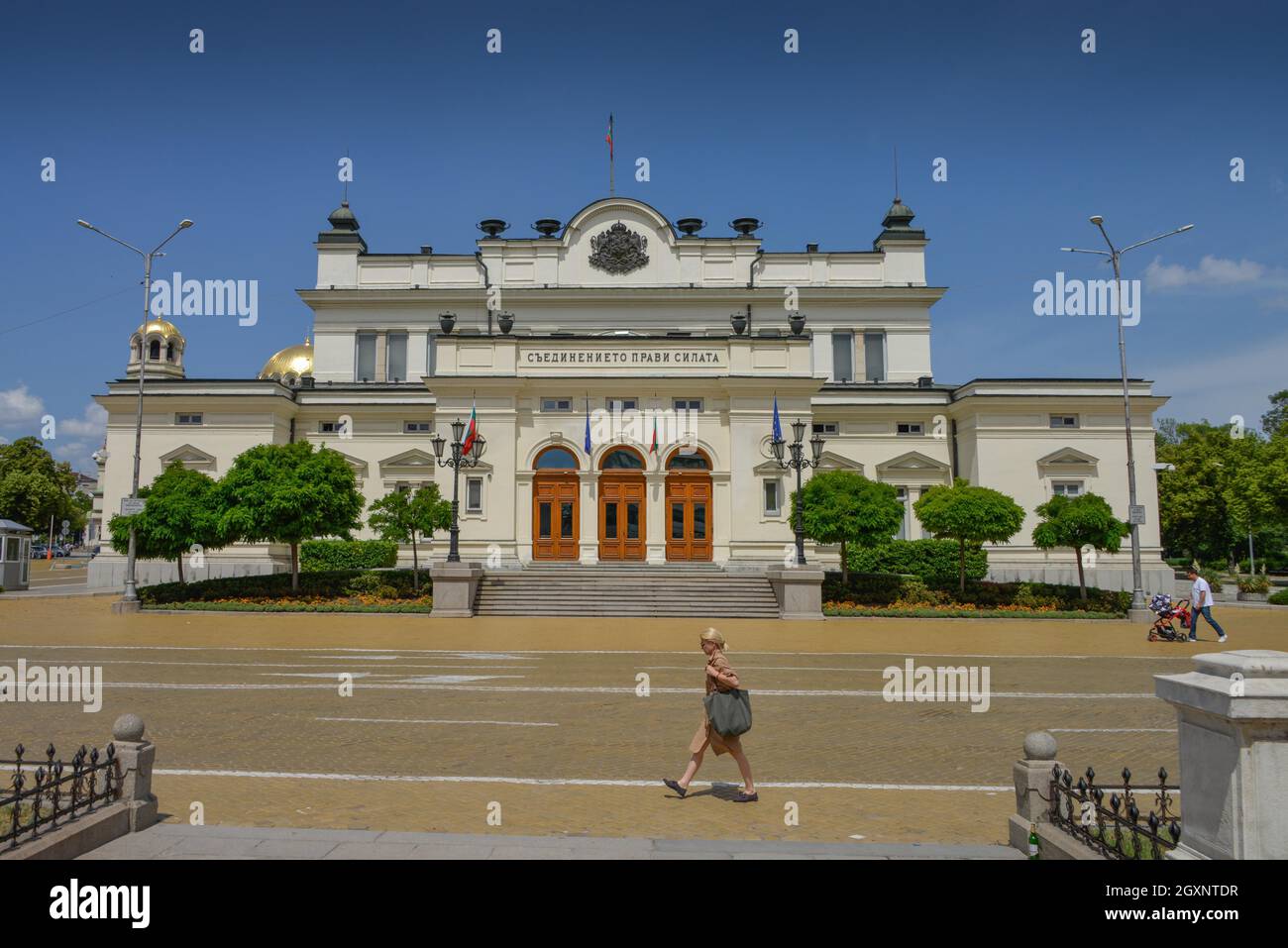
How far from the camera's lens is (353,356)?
5050 centimetres

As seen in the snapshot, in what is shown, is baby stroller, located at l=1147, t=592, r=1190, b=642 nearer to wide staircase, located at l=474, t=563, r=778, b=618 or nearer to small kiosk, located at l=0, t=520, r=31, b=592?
wide staircase, located at l=474, t=563, r=778, b=618

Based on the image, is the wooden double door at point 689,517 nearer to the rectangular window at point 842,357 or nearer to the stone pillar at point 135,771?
the rectangular window at point 842,357

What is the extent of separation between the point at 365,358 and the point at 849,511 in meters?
30.9

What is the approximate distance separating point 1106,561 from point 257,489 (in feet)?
125

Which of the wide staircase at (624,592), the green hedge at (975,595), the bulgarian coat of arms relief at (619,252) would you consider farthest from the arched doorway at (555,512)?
the bulgarian coat of arms relief at (619,252)

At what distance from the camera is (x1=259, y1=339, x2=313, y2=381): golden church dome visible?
2240 inches

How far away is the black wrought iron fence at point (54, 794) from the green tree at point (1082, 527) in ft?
110

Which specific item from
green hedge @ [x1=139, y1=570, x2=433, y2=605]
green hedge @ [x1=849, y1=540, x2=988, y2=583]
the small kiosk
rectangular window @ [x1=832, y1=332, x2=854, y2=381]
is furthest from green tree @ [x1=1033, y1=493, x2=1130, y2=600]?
the small kiosk

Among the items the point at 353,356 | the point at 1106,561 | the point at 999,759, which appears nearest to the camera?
the point at 999,759

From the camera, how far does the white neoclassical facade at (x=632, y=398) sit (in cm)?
3784

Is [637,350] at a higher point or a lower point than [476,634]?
higher

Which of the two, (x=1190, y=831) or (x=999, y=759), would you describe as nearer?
(x=1190, y=831)
